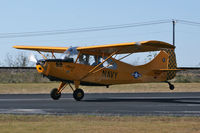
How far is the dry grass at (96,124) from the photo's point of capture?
36.6ft

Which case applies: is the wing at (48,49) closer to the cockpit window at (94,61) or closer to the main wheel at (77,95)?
the cockpit window at (94,61)

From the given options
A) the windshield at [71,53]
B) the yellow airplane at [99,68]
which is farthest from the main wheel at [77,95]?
the windshield at [71,53]

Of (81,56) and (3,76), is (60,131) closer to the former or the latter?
(81,56)

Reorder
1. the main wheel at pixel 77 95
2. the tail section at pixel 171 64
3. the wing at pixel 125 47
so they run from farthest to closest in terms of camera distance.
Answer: the tail section at pixel 171 64 < the main wheel at pixel 77 95 < the wing at pixel 125 47

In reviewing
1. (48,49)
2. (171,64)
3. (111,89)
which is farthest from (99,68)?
(111,89)

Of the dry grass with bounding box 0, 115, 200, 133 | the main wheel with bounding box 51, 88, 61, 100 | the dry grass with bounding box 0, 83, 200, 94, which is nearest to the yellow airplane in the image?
the main wheel with bounding box 51, 88, 61, 100

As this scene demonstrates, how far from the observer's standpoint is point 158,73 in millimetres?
26672

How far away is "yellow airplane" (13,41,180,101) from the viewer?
21922 mm

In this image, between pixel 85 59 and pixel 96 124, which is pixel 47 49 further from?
pixel 96 124

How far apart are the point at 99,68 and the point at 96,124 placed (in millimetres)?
11383

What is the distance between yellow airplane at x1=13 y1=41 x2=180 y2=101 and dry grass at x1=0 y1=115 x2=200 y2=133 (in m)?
7.71

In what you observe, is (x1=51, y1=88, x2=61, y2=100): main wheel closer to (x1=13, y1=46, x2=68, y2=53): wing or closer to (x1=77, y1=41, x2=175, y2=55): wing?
(x1=77, y1=41, x2=175, y2=55): wing

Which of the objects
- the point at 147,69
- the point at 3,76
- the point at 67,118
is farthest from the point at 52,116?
the point at 3,76

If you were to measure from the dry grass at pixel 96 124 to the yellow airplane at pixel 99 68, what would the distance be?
303 inches
